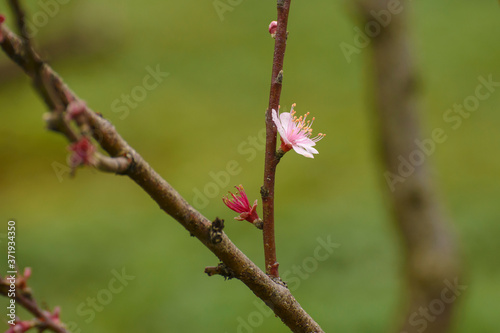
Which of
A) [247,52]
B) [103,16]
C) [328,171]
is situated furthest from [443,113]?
[103,16]
